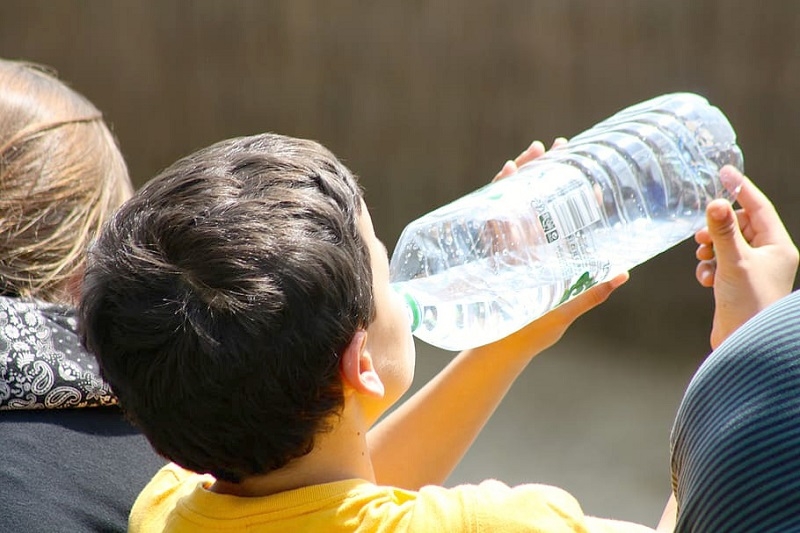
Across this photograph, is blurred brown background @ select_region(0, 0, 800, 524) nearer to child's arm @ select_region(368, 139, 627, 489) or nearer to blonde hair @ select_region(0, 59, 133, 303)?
child's arm @ select_region(368, 139, 627, 489)

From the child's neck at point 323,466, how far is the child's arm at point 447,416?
28 centimetres

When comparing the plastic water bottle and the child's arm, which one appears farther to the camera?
the plastic water bottle

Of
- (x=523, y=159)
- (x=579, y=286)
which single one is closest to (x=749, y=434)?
(x=579, y=286)

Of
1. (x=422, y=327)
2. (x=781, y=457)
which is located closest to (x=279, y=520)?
(x=781, y=457)

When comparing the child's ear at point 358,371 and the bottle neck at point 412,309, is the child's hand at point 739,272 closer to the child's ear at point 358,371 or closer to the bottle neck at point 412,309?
the bottle neck at point 412,309

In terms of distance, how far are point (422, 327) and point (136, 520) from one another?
39 cm

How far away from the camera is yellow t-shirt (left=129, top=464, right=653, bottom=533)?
0.67m

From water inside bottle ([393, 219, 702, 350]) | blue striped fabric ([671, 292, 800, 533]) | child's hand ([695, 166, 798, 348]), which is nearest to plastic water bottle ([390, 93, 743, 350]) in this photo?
water inside bottle ([393, 219, 702, 350])

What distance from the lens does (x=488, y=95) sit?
3170 millimetres

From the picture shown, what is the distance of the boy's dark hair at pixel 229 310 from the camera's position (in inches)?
26.6

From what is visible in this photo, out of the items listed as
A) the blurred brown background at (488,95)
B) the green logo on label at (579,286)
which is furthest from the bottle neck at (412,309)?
the blurred brown background at (488,95)

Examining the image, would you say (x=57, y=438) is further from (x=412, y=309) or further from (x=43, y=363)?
(x=412, y=309)

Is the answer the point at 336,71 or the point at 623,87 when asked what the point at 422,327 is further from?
the point at 336,71

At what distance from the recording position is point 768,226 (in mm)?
1130
